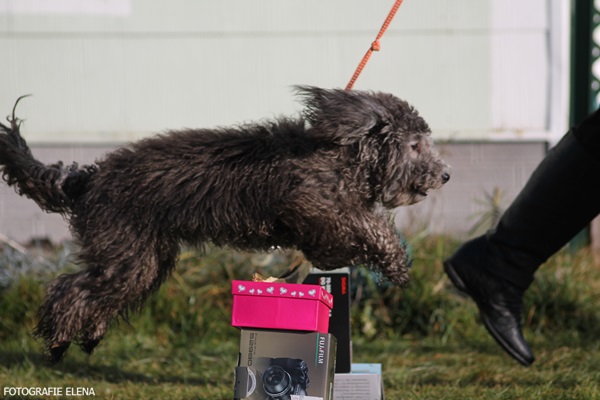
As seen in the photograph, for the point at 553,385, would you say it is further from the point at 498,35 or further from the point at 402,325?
the point at 498,35

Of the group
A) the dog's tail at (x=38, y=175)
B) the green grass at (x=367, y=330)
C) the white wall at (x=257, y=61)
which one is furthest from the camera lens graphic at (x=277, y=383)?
the white wall at (x=257, y=61)

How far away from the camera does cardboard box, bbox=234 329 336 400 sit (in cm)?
310

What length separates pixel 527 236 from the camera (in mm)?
4230

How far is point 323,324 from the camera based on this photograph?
10.5 feet

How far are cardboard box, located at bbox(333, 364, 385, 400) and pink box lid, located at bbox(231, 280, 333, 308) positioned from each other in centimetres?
83

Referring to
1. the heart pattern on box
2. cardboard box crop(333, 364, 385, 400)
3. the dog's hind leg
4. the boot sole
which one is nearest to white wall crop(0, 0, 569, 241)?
the boot sole

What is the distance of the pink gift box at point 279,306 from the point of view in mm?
3100

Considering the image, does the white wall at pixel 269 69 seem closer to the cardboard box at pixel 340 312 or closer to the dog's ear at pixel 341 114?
the cardboard box at pixel 340 312

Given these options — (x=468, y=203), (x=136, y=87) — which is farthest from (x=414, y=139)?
(x=136, y=87)

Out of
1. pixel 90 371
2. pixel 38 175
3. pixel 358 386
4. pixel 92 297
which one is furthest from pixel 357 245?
pixel 90 371

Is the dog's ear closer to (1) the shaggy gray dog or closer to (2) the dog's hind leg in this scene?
(1) the shaggy gray dog

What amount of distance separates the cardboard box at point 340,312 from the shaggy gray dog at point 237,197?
19.9 inches

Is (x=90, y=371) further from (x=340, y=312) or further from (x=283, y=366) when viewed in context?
(x=283, y=366)

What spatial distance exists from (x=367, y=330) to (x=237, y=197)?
2.71 m
